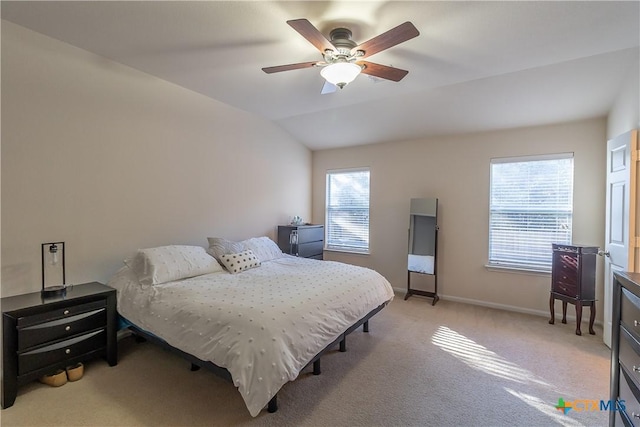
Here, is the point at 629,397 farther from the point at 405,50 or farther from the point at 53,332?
the point at 53,332

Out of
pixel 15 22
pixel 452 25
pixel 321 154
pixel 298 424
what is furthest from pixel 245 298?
pixel 321 154

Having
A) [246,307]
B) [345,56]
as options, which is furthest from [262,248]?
[345,56]

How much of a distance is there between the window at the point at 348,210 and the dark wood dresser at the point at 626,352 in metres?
3.80

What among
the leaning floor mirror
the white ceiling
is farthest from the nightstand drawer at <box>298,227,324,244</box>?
the white ceiling

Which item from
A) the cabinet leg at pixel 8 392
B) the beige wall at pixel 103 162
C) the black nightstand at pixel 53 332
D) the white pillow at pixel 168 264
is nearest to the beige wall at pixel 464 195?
the beige wall at pixel 103 162

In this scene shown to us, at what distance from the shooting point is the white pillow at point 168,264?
108 inches

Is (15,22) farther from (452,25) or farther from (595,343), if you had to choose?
(595,343)

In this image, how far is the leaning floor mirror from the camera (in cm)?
439

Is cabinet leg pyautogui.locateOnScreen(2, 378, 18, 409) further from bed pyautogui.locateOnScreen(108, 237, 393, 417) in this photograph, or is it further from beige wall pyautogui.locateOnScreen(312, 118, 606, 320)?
beige wall pyautogui.locateOnScreen(312, 118, 606, 320)

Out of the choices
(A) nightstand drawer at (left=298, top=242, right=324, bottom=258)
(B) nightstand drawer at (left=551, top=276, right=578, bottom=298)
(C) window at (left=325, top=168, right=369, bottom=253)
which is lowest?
(B) nightstand drawer at (left=551, top=276, right=578, bottom=298)

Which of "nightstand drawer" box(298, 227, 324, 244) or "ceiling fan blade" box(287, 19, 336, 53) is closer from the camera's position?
"ceiling fan blade" box(287, 19, 336, 53)

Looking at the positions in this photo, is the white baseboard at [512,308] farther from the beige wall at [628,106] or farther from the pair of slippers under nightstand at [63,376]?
the pair of slippers under nightstand at [63,376]

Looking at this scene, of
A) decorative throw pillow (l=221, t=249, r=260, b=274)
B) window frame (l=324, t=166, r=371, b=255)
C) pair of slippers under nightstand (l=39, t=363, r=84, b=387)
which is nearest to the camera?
pair of slippers under nightstand (l=39, t=363, r=84, b=387)

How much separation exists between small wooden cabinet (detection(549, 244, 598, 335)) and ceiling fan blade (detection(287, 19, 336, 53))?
3.49 metres
